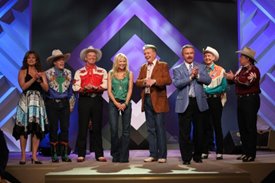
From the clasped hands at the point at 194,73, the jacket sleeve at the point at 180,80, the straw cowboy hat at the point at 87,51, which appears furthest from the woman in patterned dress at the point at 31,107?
the clasped hands at the point at 194,73

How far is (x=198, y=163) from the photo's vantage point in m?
5.06

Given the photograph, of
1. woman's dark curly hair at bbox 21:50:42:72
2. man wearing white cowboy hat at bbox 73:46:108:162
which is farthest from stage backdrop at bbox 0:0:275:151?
woman's dark curly hair at bbox 21:50:42:72

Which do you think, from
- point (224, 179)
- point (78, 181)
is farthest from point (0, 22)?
point (224, 179)

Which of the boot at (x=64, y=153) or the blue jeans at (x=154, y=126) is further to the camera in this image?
the boot at (x=64, y=153)

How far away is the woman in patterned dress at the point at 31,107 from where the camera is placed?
5109mm

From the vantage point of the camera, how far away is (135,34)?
7727 mm

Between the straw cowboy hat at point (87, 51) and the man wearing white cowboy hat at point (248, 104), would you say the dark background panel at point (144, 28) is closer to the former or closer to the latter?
the straw cowboy hat at point (87, 51)

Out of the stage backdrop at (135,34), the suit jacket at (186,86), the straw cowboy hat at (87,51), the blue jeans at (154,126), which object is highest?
the stage backdrop at (135,34)

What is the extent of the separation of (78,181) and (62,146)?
1.56 m

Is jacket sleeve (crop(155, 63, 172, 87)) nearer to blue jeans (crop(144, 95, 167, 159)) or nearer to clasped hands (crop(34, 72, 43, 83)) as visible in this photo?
blue jeans (crop(144, 95, 167, 159))

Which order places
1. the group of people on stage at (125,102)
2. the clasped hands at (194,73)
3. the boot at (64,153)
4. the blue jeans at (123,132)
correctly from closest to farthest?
1. the clasped hands at (194,73)
2. the group of people on stage at (125,102)
3. the blue jeans at (123,132)
4. the boot at (64,153)

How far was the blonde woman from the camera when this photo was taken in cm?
531

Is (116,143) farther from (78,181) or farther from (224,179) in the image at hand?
(224,179)

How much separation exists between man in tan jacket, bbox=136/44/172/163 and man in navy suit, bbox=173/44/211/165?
0.27 metres
